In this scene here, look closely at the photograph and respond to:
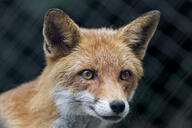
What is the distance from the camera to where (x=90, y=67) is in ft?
8.35

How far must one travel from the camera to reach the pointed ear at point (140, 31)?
2.78m

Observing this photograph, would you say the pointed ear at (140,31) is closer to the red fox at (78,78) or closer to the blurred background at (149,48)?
the red fox at (78,78)

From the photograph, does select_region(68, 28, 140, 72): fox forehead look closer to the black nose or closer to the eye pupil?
the eye pupil

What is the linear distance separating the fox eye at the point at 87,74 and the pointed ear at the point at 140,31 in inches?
18.9

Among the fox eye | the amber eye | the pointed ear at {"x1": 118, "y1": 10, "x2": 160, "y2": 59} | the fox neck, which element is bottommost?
the fox neck

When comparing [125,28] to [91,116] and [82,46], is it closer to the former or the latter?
[82,46]

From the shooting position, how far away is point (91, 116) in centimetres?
268

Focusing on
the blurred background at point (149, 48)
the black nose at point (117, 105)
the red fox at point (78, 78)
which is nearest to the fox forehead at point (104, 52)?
the red fox at point (78, 78)

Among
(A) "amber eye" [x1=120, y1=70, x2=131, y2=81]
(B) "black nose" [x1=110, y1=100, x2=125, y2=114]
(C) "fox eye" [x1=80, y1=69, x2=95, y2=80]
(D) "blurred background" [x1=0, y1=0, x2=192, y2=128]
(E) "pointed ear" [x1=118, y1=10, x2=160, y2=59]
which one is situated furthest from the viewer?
(D) "blurred background" [x1=0, y1=0, x2=192, y2=128]

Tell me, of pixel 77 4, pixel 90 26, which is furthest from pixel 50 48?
pixel 90 26

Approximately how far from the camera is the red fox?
8.16 ft

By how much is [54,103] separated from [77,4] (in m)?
1.08

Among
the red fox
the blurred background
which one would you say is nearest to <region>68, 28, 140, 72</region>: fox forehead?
the red fox

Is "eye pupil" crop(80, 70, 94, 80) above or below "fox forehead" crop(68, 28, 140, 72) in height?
Result: below
